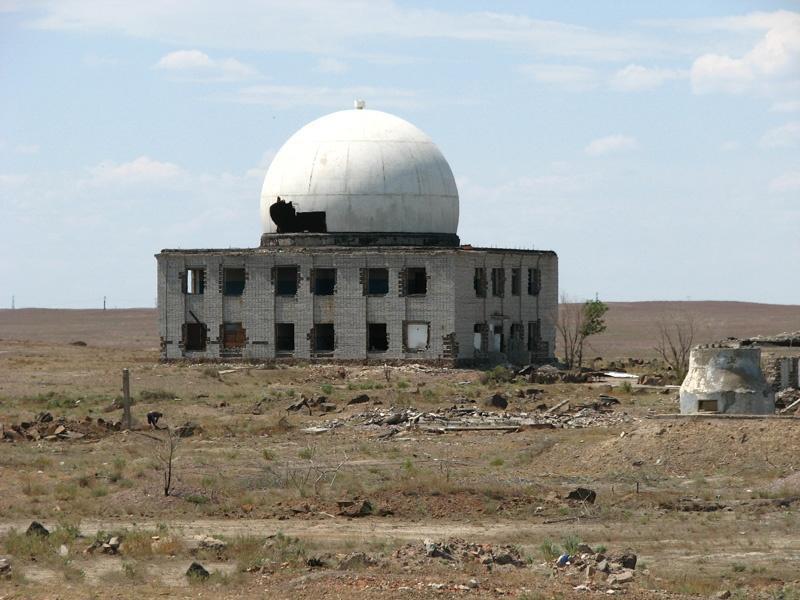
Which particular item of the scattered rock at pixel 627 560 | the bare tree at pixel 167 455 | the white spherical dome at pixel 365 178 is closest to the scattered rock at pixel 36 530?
the bare tree at pixel 167 455

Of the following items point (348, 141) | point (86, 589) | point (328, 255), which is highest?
point (348, 141)

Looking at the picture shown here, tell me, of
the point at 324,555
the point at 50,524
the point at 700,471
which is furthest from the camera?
the point at 700,471

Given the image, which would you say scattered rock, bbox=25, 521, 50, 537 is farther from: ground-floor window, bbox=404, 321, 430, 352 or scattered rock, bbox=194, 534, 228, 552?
ground-floor window, bbox=404, 321, 430, 352

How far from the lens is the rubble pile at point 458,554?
1881 cm

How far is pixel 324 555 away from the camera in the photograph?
65.0 feet

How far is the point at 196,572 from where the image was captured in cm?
1850

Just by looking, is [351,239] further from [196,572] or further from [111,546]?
[196,572]

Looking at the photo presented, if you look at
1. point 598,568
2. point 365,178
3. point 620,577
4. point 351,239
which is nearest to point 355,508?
point 598,568

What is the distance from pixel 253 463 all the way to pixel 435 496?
19.8 ft

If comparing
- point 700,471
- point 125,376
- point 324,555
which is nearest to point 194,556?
point 324,555

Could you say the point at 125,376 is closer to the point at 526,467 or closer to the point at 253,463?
the point at 253,463

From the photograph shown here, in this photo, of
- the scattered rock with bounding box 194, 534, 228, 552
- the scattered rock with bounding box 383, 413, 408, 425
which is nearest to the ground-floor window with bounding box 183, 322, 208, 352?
the scattered rock with bounding box 383, 413, 408, 425

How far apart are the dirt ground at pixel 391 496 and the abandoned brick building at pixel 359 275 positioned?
8.91m

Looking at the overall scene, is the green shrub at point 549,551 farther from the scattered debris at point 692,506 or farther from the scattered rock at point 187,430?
the scattered rock at point 187,430
